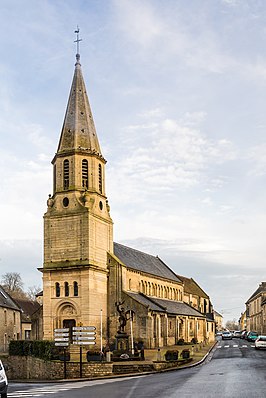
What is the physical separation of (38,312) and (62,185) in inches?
529

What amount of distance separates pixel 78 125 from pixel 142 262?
76.9 ft

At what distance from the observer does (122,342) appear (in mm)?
49438

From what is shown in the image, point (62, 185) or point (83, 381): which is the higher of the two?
point (62, 185)

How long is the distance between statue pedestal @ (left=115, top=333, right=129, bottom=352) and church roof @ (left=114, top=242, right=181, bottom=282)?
47.1 ft

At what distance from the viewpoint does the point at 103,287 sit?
189 feet

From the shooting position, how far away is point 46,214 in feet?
191

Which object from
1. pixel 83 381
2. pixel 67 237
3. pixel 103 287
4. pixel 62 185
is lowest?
pixel 83 381

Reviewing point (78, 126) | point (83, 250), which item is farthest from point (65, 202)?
point (78, 126)

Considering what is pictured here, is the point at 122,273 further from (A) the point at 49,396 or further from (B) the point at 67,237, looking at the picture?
(A) the point at 49,396

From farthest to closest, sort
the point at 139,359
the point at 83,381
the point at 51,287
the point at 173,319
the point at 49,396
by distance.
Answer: the point at 173,319, the point at 51,287, the point at 139,359, the point at 83,381, the point at 49,396

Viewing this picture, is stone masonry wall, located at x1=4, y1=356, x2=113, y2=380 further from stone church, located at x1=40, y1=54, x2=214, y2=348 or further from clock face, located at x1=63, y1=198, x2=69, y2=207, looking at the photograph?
clock face, located at x1=63, y1=198, x2=69, y2=207

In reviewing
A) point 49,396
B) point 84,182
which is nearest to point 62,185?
point 84,182

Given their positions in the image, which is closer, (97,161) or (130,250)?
(97,161)

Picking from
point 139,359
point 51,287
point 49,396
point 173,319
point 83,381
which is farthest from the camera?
point 173,319
